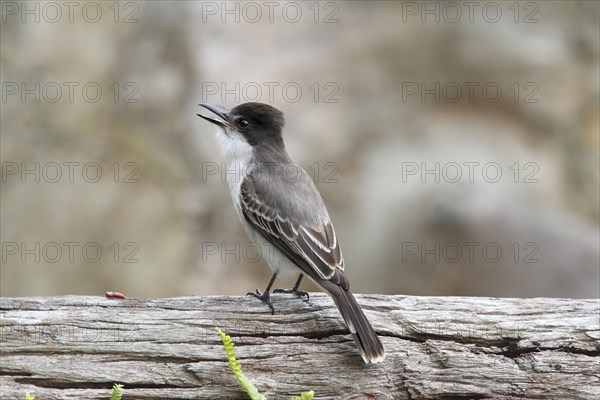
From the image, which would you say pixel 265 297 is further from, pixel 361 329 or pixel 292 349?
pixel 361 329

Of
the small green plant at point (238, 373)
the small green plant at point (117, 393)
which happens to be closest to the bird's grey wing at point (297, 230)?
the small green plant at point (238, 373)

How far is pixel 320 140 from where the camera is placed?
10.9 meters

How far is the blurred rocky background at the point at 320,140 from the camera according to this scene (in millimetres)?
10219

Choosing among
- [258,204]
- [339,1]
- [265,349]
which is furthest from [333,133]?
[265,349]

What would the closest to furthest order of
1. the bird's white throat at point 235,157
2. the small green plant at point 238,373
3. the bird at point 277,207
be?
the small green plant at point 238,373, the bird at point 277,207, the bird's white throat at point 235,157

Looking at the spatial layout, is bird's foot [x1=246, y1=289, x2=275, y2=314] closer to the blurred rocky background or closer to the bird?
the bird

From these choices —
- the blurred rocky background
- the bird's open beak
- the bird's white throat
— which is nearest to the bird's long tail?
the bird's white throat

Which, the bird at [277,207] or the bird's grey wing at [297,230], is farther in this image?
the bird's grey wing at [297,230]

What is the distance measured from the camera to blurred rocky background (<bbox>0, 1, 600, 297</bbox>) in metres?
10.2

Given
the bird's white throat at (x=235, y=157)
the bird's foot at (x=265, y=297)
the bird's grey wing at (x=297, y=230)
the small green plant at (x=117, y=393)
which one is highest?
the bird's white throat at (x=235, y=157)

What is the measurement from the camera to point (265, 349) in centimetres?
471

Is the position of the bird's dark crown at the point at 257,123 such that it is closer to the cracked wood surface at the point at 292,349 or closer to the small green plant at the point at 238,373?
the cracked wood surface at the point at 292,349

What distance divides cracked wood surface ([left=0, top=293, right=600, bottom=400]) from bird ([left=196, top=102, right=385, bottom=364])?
0.27 metres

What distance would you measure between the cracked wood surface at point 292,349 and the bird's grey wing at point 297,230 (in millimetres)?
444
